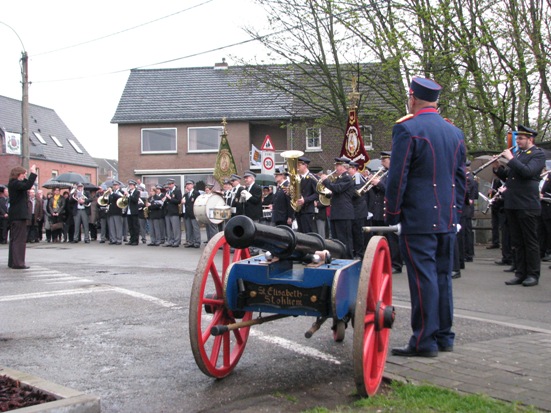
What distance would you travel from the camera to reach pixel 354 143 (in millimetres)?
17516

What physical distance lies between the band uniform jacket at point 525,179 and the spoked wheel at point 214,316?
5.49 m

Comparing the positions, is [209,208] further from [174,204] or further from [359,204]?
[359,204]

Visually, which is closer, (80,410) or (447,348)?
(80,410)

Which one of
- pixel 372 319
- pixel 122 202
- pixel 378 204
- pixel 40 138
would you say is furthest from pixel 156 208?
pixel 40 138

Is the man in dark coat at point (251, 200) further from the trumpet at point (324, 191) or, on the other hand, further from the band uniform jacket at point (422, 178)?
the band uniform jacket at point (422, 178)

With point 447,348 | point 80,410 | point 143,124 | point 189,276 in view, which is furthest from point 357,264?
point 143,124

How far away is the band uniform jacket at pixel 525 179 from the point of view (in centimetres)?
980

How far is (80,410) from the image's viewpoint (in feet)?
13.7

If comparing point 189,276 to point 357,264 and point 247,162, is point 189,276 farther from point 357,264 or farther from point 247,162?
point 247,162

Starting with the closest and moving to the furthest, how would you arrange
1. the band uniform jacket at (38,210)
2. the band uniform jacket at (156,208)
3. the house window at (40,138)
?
the band uniform jacket at (156,208) < the band uniform jacket at (38,210) < the house window at (40,138)

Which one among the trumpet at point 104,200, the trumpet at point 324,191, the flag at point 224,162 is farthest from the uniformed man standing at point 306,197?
the flag at point 224,162

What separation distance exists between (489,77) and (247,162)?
892 inches

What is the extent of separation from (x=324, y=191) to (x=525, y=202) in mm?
5087

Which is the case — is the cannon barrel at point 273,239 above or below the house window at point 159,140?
below
